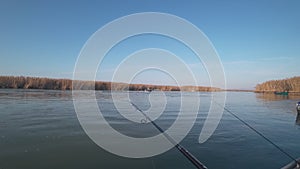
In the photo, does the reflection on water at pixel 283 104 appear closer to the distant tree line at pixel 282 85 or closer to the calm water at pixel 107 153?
the calm water at pixel 107 153

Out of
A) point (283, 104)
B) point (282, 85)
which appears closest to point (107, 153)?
point (283, 104)

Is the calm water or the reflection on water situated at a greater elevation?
the reflection on water

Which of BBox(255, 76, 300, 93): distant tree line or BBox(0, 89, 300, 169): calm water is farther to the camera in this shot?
BBox(255, 76, 300, 93): distant tree line

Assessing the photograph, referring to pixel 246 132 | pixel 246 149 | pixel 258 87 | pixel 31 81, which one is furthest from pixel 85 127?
pixel 258 87

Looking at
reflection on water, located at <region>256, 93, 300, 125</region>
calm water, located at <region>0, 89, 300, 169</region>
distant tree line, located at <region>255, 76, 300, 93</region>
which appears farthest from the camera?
distant tree line, located at <region>255, 76, 300, 93</region>

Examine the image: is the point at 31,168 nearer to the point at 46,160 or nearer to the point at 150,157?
the point at 46,160

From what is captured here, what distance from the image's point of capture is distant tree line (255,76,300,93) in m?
101

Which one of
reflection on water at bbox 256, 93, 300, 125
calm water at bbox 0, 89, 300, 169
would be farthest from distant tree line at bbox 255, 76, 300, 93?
calm water at bbox 0, 89, 300, 169

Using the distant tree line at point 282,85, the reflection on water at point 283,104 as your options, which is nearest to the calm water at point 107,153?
the reflection on water at point 283,104

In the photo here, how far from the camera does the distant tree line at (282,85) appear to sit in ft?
330

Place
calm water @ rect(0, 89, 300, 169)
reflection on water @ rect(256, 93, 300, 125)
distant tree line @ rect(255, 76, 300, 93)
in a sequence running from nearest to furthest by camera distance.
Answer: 1. calm water @ rect(0, 89, 300, 169)
2. reflection on water @ rect(256, 93, 300, 125)
3. distant tree line @ rect(255, 76, 300, 93)

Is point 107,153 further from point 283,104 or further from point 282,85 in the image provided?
point 282,85

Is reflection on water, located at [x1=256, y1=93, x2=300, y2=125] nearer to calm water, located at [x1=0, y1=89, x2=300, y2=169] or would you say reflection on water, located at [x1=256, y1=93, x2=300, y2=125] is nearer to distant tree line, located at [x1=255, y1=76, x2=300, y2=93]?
calm water, located at [x1=0, y1=89, x2=300, y2=169]

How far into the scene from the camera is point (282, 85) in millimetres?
106312
